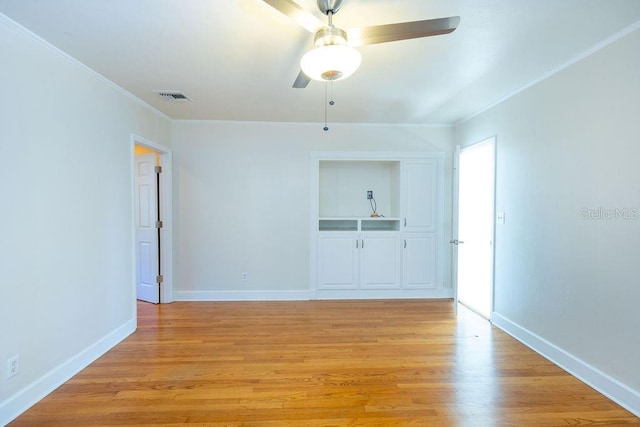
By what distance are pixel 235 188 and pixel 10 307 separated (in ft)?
8.58

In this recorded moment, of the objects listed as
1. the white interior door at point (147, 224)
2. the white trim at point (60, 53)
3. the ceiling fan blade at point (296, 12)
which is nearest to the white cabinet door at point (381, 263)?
the white interior door at point (147, 224)

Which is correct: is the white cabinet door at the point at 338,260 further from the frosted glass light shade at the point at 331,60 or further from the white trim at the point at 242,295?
the frosted glass light shade at the point at 331,60

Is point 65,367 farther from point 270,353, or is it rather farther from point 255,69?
point 255,69

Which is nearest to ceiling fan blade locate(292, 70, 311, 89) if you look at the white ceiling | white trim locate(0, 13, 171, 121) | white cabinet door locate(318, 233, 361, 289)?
the white ceiling

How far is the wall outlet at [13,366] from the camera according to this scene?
1.88 meters

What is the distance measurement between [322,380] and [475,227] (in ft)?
10.4

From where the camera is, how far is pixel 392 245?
14.2 ft

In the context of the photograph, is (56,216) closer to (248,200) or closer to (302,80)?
(302,80)

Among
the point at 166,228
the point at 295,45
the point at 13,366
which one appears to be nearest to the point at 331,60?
the point at 295,45

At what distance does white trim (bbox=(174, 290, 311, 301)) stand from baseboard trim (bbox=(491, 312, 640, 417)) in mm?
2496

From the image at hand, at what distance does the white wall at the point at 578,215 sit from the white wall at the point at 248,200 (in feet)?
5.51

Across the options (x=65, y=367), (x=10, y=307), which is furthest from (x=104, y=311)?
(x=10, y=307)

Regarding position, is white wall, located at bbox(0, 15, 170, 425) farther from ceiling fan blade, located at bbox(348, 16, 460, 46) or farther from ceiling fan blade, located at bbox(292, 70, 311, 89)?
ceiling fan blade, located at bbox(348, 16, 460, 46)

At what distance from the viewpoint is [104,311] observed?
277 centimetres
